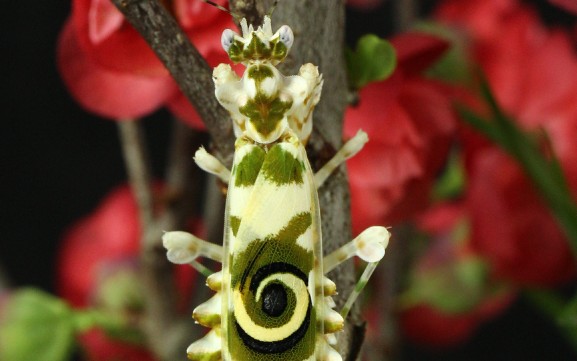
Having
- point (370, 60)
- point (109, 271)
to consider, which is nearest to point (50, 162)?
point (109, 271)

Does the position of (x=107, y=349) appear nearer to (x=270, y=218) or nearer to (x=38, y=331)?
(x=38, y=331)

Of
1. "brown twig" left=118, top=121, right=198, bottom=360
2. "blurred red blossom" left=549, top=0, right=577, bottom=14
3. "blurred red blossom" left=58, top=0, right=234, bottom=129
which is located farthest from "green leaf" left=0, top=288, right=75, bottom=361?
"blurred red blossom" left=549, top=0, right=577, bottom=14

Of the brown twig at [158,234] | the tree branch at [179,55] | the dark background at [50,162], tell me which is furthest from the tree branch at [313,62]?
the dark background at [50,162]

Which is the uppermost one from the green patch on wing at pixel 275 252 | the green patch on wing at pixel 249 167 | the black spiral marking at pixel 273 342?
the green patch on wing at pixel 249 167

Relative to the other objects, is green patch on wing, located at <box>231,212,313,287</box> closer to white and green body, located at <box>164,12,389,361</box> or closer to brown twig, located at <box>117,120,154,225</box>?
white and green body, located at <box>164,12,389,361</box>

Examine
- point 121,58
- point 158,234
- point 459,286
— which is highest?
point 121,58

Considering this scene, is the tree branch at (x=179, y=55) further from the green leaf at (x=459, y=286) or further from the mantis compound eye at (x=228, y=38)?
the green leaf at (x=459, y=286)
